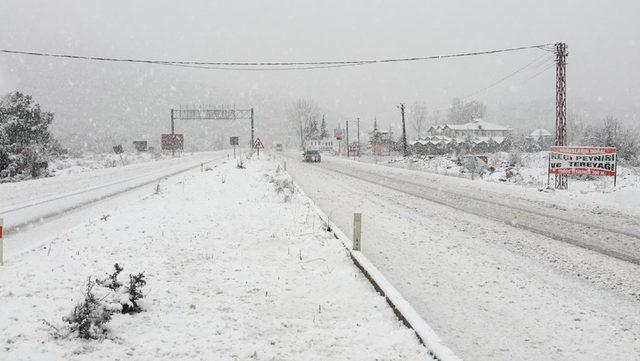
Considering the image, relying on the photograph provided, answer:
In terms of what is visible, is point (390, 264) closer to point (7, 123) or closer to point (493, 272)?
point (493, 272)

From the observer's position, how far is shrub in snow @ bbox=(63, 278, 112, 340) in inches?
167

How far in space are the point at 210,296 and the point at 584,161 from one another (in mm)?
19970

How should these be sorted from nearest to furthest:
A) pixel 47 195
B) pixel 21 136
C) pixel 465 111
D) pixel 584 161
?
1. pixel 47 195
2. pixel 584 161
3. pixel 21 136
4. pixel 465 111

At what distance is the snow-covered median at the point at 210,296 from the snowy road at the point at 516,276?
0.84 m

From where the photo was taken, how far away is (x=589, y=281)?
6.29 metres

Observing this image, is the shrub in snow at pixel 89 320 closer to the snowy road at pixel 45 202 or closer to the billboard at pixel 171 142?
the snowy road at pixel 45 202

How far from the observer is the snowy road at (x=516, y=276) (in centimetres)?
451

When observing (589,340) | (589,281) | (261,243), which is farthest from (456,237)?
(589,340)

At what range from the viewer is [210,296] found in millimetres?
5566

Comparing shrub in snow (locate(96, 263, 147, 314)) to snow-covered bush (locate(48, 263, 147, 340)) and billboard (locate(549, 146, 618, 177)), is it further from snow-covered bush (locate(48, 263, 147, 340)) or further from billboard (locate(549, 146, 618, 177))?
billboard (locate(549, 146, 618, 177))

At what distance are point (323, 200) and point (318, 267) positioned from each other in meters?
8.73

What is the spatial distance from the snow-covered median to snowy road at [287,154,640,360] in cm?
84

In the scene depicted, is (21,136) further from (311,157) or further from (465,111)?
(465,111)

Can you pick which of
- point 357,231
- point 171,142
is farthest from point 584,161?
point 171,142
